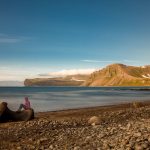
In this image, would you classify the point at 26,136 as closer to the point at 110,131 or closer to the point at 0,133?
the point at 0,133

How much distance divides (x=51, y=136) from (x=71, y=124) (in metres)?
6.98

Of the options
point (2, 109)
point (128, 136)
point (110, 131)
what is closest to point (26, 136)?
point (110, 131)

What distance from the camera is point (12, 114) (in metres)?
30.6

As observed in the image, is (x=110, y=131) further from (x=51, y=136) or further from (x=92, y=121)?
(x=92, y=121)

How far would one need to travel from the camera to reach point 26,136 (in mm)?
19656

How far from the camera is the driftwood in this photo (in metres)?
29.4

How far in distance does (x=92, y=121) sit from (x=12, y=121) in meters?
8.52

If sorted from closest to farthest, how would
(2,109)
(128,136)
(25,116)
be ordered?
(128,136) < (2,109) < (25,116)

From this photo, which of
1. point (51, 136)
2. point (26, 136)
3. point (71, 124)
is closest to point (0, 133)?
point (26, 136)

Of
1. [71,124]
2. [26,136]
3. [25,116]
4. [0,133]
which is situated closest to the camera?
[26,136]

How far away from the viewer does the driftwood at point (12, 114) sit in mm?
29436

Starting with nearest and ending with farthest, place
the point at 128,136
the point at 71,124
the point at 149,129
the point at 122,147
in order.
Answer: the point at 122,147
the point at 128,136
the point at 149,129
the point at 71,124

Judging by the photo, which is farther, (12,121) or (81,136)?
(12,121)

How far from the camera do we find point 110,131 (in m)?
18.7
